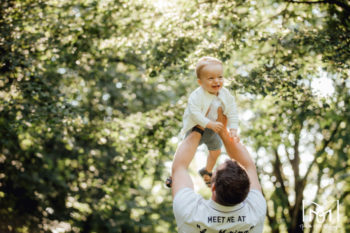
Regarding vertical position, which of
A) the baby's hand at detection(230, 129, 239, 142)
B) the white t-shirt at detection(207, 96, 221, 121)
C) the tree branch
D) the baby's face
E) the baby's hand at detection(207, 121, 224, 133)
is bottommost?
the tree branch

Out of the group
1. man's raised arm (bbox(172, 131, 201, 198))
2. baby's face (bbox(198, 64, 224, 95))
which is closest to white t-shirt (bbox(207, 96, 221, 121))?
→ baby's face (bbox(198, 64, 224, 95))

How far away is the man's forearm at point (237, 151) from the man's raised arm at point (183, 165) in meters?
0.30

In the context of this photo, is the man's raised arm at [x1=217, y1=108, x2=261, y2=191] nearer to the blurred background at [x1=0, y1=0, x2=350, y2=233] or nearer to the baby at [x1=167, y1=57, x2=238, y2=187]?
the baby at [x1=167, y1=57, x2=238, y2=187]

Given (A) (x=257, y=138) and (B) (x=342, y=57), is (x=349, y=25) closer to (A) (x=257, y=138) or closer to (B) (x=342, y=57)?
(B) (x=342, y=57)

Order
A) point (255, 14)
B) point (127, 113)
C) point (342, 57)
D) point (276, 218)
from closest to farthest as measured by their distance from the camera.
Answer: point (342, 57) < point (255, 14) < point (127, 113) < point (276, 218)

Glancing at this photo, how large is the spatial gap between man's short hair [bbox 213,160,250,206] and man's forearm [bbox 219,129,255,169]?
0.51 metres

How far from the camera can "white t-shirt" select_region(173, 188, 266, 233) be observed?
247 cm

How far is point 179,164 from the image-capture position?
2.72 meters

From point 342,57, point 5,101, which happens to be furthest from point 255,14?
point 5,101

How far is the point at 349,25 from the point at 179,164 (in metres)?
4.98

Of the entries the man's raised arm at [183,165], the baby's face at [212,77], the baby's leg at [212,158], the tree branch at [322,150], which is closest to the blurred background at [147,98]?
the tree branch at [322,150]

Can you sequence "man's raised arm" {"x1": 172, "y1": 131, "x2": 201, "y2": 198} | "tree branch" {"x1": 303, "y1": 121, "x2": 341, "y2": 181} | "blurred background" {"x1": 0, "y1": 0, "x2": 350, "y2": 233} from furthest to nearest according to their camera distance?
"tree branch" {"x1": 303, "y1": 121, "x2": 341, "y2": 181}
"blurred background" {"x1": 0, "y1": 0, "x2": 350, "y2": 233}
"man's raised arm" {"x1": 172, "y1": 131, "x2": 201, "y2": 198}

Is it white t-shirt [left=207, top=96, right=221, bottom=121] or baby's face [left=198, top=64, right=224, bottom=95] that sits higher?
baby's face [left=198, top=64, right=224, bottom=95]

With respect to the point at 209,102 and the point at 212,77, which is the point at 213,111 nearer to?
the point at 209,102
